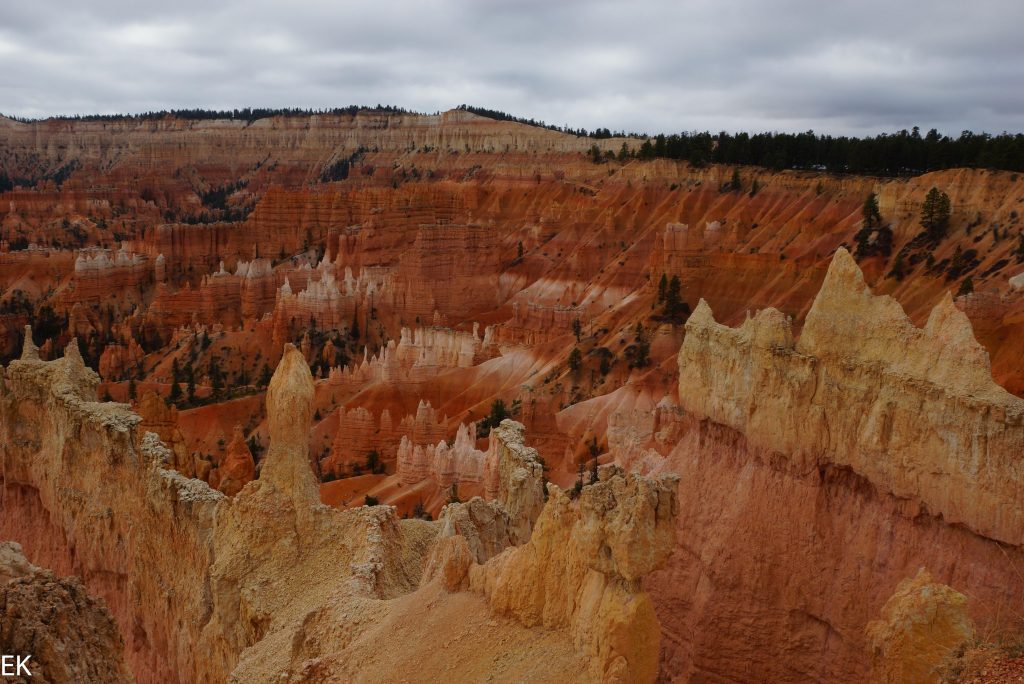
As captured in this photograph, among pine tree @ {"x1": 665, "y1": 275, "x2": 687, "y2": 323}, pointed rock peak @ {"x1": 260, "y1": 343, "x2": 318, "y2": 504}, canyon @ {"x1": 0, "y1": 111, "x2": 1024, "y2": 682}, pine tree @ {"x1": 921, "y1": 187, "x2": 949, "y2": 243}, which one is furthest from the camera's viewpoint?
pine tree @ {"x1": 665, "y1": 275, "x2": 687, "y2": 323}

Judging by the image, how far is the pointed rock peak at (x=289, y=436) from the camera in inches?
607

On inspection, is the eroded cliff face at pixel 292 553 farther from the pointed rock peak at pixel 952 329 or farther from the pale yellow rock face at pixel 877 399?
the pointed rock peak at pixel 952 329

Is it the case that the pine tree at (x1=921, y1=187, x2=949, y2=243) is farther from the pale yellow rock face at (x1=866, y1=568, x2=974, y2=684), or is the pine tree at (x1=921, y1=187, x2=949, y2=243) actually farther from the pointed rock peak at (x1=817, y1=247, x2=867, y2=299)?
the pale yellow rock face at (x1=866, y1=568, x2=974, y2=684)

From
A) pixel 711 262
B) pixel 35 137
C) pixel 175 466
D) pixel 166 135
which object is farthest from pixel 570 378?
pixel 35 137

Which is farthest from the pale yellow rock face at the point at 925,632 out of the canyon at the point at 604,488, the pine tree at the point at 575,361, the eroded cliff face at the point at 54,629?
the pine tree at the point at 575,361

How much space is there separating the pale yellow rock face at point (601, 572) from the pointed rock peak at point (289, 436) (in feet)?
17.5

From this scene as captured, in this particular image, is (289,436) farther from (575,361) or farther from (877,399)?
(575,361)

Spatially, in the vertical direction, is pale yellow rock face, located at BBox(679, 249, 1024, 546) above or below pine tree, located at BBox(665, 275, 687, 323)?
above

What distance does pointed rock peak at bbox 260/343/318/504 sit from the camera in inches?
607

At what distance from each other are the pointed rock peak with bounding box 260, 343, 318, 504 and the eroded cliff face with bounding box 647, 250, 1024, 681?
746 centimetres

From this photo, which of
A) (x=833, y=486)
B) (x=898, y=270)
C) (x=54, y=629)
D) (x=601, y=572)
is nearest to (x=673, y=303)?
(x=898, y=270)

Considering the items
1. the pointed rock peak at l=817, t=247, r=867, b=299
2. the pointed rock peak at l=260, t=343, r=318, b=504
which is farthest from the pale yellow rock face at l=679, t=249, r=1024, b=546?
the pointed rock peak at l=260, t=343, r=318, b=504

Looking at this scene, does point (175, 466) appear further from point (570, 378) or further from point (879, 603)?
point (570, 378)

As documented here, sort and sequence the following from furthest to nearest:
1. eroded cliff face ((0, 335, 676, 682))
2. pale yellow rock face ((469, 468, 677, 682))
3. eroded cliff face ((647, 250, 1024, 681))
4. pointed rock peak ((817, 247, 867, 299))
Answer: pointed rock peak ((817, 247, 867, 299)), eroded cliff face ((647, 250, 1024, 681)), eroded cliff face ((0, 335, 676, 682)), pale yellow rock face ((469, 468, 677, 682))
